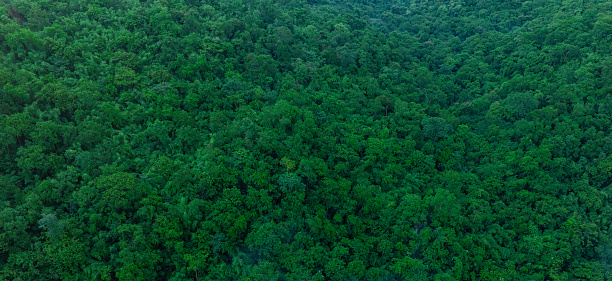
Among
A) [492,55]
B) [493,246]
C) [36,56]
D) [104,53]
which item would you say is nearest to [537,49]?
[492,55]

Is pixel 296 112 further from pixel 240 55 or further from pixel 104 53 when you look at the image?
pixel 104 53

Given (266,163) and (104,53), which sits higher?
(104,53)

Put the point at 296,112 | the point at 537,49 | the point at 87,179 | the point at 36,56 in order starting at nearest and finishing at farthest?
the point at 87,179 < the point at 36,56 < the point at 296,112 < the point at 537,49

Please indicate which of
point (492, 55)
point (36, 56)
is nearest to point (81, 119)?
point (36, 56)

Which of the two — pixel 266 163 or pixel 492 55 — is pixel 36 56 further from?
pixel 492 55

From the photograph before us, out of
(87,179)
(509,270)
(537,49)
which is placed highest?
(537,49)

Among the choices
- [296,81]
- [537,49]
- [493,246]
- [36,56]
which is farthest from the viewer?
[537,49]

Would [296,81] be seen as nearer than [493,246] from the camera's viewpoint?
No
